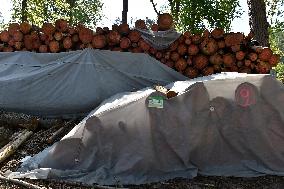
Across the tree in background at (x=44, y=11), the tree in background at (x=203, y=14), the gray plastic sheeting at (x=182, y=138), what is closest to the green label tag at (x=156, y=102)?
the gray plastic sheeting at (x=182, y=138)

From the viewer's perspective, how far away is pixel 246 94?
247 inches

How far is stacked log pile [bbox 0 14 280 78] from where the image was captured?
890 centimetres

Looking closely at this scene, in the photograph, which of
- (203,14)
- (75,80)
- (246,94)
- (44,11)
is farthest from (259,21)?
(44,11)

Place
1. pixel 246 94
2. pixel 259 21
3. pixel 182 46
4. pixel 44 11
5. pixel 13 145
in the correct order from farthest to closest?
pixel 44 11 → pixel 259 21 → pixel 182 46 → pixel 13 145 → pixel 246 94

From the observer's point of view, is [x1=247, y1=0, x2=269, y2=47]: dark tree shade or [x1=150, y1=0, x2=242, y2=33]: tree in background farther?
[x1=150, y1=0, x2=242, y2=33]: tree in background

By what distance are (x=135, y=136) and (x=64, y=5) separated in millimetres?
26697

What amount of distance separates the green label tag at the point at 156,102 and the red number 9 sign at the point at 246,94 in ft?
4.14

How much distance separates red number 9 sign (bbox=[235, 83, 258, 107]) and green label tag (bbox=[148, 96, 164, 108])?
1.26 m

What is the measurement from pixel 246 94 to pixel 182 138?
1275 mm

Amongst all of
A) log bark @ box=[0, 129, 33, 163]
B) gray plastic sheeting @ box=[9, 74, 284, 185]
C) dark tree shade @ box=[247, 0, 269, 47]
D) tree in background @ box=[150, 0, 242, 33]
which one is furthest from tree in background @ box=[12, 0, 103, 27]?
gray plastic sheeting @ box=[9, 74, 284, 185]

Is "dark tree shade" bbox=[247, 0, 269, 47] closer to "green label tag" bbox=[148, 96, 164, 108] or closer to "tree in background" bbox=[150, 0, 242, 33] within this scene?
"tree in background" bbox=[150, 0, 242, 33]

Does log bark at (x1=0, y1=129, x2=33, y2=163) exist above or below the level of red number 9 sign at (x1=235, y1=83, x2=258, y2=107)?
below

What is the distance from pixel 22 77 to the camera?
8711mm

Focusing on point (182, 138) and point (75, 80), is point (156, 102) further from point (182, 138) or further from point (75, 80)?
point (75, 80)
